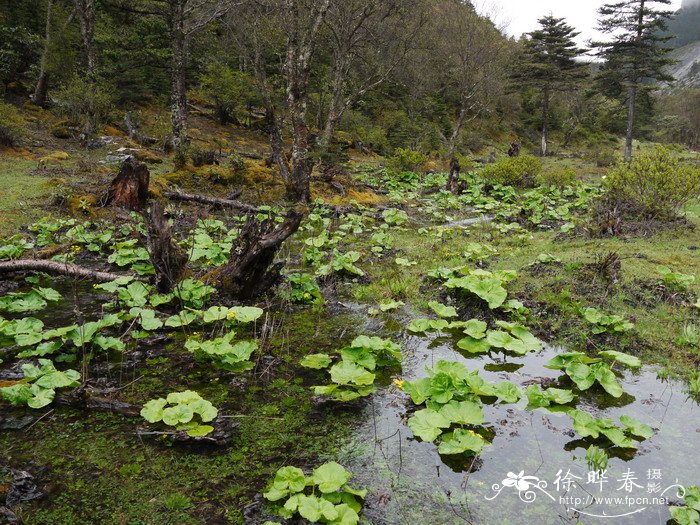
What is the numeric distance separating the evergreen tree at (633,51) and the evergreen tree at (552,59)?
18.8 feet

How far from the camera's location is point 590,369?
4.01 meters

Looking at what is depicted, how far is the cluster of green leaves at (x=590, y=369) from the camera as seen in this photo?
3891 mm

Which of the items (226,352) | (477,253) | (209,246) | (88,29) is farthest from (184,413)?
(88,29)

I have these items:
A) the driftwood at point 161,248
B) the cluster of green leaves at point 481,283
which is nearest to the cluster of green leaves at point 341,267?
the cluster of green leaves at point 481,283

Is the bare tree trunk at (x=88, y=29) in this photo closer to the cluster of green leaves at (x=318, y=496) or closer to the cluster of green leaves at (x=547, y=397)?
the cluster of green leaves at (x=318, y=496)

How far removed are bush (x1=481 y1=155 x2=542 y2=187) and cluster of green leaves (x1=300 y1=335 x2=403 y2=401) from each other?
15.3m

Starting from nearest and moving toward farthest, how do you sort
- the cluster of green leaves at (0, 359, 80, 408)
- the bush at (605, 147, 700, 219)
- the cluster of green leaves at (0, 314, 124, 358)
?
the cluster of green leaves at (0, 359, 80, 408), the cluster of green leaves at (0, 314, 124, 358), the bush at (605, 147, 700, 219)

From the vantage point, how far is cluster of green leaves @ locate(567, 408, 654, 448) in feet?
10.6

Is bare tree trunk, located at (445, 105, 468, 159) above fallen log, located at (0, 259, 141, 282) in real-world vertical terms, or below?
above

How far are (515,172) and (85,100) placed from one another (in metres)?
17.4

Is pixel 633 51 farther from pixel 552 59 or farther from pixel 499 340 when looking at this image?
pixel 499 340

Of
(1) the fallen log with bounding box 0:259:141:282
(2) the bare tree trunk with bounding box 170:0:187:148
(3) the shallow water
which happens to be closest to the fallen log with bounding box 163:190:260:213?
(2) the bare tree trunk with bounding box 170:0:187:148

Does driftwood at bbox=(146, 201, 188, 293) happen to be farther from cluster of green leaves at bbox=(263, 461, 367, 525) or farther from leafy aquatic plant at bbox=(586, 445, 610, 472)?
leafy aquatic plant at bbox=(586, 445, 610, 472)

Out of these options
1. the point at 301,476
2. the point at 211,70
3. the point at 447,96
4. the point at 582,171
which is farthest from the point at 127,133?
the point at 447,96
